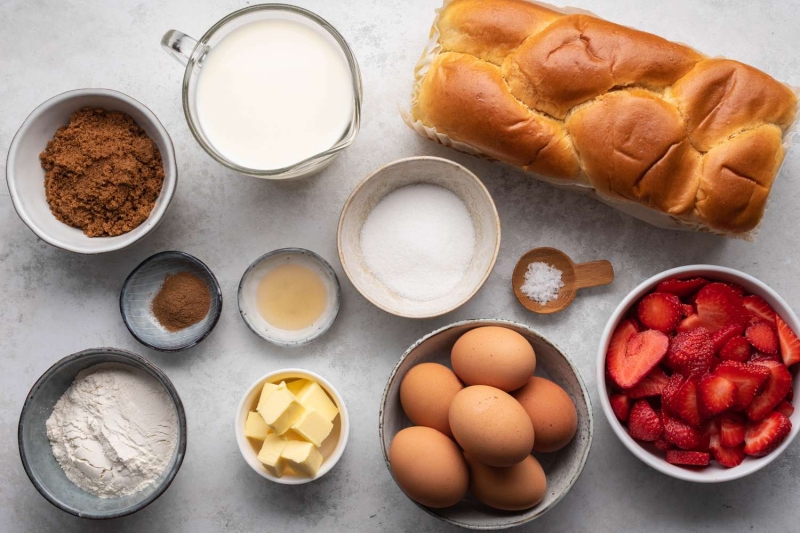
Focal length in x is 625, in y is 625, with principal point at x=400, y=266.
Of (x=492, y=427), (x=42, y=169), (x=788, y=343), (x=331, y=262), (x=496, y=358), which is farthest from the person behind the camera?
(x=331, y=262)

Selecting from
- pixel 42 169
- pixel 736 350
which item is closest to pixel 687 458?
pixel 736 350

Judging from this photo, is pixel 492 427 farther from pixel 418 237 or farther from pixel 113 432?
pixel 113 432

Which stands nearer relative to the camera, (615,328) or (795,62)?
(615,328)

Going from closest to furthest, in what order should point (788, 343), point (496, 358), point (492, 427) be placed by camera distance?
point (492, 427)
point (496, 358)
point (788, 343)

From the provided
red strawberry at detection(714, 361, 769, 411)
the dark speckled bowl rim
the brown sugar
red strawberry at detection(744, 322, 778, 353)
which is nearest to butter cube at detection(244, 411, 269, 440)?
the dark speckled bowl rim

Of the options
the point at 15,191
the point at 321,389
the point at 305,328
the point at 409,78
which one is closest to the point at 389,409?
the point at 321,389

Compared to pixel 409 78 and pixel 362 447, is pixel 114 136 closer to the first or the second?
pixel 409 78

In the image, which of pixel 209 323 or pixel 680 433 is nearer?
pixel 680 433
